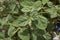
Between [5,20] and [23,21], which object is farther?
[5,20]

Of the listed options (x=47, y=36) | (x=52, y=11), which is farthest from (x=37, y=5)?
(x=47, y=36)

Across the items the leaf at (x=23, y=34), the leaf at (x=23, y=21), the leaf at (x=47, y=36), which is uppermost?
the leaf at (x=23, y=21)

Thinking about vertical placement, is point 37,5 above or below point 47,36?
above

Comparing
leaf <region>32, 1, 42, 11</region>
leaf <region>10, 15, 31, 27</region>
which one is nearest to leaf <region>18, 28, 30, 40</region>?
leaf <region>10, 15, 31, 27</region>

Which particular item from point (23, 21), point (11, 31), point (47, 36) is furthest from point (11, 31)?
point (47, 36)

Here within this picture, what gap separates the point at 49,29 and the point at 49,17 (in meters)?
0.09

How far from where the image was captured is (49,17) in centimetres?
133

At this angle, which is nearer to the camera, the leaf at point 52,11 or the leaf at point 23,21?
the leaf at point 23,21

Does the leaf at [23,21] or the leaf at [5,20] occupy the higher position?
the leaf at [23,21]

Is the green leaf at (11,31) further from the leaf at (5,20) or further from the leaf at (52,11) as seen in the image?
the leaf at (52,11)

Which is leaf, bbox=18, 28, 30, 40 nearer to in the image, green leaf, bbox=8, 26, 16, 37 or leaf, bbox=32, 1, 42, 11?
green leaf, bbox=8, 26, 16, 37

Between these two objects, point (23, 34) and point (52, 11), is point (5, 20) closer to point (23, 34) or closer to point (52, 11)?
point (23, 34)

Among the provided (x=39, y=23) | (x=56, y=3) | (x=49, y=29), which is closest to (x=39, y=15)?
(x=39, y=23)

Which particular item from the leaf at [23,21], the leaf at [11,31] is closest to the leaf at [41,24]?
the leaf at [23,21]
